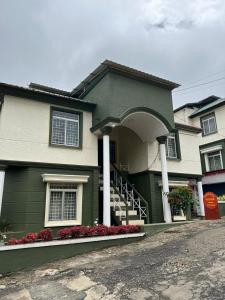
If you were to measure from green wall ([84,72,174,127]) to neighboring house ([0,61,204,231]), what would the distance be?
49 millimetres

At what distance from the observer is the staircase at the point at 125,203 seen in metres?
13.0

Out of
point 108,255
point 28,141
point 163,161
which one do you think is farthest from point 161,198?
point 28,141

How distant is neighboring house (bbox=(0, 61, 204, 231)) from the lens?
452 inches

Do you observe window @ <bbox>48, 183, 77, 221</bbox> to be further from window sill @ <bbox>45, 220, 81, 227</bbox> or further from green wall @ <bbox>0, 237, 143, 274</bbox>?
green wall @ <bbox>0, 237, 143, 274</bbox>

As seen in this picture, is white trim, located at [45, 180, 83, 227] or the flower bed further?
white trim, located at [45, 180, 83, 227]

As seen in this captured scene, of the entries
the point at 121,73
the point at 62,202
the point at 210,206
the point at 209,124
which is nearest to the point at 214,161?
the point at 209,124

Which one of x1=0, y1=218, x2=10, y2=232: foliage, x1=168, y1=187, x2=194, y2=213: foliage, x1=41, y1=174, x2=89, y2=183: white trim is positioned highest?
x1=41, y1=174, x2=89, y2=183: white trim

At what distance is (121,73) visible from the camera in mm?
13234

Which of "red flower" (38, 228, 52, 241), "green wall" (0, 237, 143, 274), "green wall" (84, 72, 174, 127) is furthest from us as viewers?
"green wall" (84, 72, 174, 127)

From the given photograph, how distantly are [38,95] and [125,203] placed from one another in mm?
6395

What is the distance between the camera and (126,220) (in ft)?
41.1

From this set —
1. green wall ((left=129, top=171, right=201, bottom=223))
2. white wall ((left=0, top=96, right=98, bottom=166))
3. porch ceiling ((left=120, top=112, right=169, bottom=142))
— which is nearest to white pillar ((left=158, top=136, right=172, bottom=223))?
porch ceiling ((left=120, top=112, right=169, bottom=142))

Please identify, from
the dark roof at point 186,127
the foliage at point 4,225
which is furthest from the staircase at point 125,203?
the dark roof at point 186,127

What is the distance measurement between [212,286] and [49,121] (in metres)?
9.64
